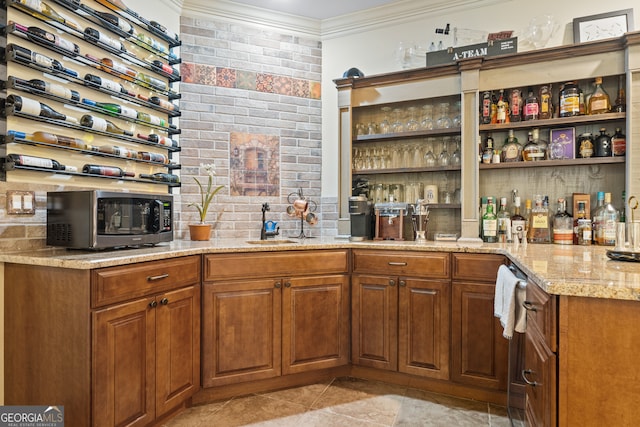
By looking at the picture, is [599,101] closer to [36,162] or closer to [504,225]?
[504,225]

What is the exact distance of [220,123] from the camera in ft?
10.1

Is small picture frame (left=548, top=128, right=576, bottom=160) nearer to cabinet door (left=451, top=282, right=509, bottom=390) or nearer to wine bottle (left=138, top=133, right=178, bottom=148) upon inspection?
cabinet door (left=451, top=282, right=509, bottom=390)

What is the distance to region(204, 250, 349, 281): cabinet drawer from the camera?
2305 millimetres

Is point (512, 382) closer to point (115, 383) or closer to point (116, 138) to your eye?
point (115, 383)

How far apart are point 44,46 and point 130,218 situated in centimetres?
97

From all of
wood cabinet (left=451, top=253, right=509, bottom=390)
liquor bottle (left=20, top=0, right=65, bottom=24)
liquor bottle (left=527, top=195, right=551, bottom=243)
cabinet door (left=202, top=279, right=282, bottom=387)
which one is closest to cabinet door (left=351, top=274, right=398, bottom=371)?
wood cabinet (left=451, top=253, right=509, bottom=390)

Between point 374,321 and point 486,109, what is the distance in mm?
1599

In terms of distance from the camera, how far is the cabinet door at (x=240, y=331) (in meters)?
2.29

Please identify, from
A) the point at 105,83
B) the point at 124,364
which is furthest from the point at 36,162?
the point at 124,364

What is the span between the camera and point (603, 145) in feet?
8.06

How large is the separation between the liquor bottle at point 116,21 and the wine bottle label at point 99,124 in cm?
58

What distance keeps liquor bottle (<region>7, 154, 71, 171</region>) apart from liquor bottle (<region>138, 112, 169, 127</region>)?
0.61 meters

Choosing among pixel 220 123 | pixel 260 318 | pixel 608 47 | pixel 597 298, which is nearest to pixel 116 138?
pixel 220 123

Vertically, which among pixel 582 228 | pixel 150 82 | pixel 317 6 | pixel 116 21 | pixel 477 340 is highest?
pixel 317 6
